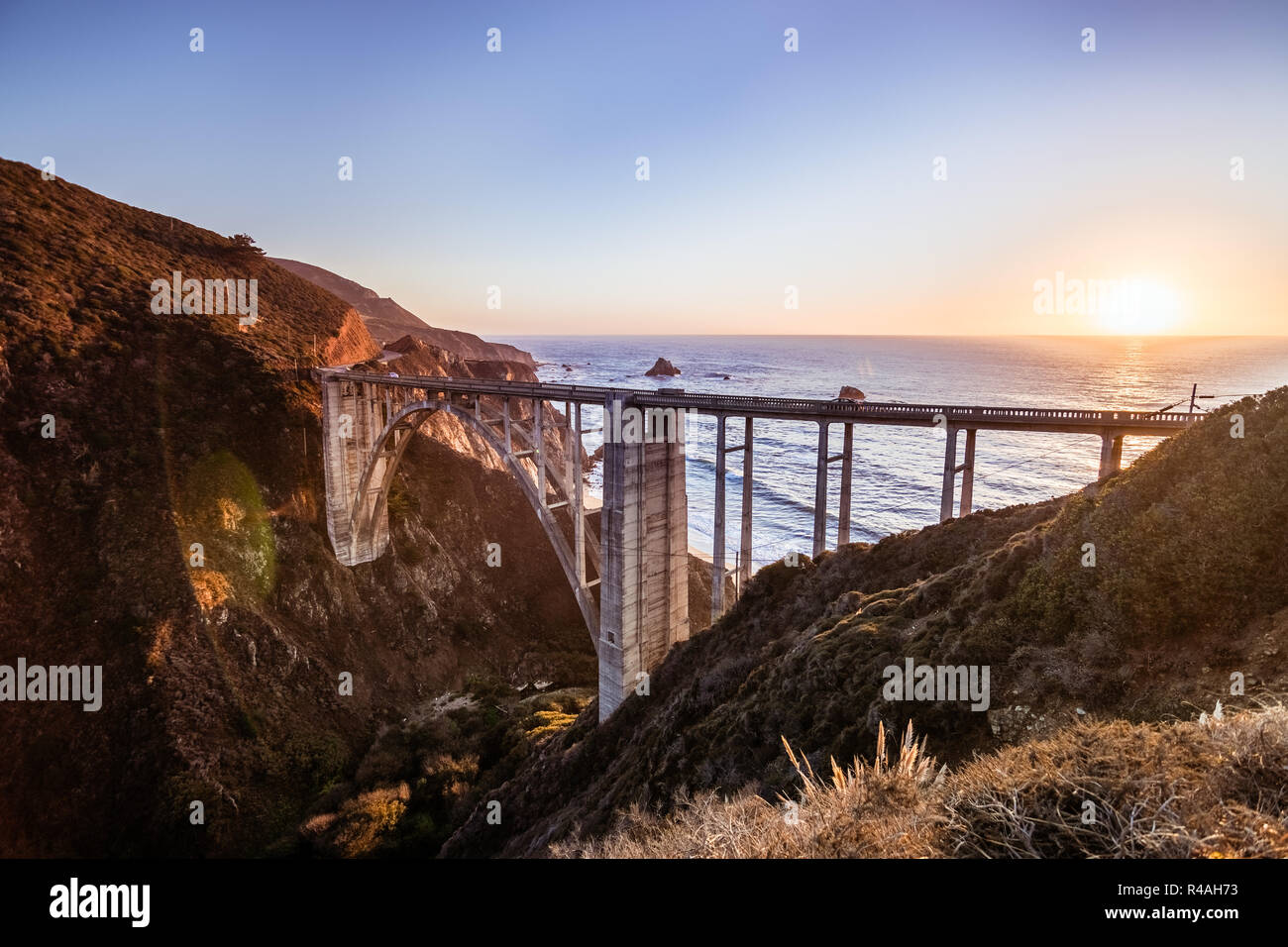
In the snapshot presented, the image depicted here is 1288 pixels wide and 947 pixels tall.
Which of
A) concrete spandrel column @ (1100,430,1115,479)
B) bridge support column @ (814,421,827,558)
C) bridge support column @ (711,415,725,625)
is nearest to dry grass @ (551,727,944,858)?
concrete spandrel column @ (1100,430,1115,479)

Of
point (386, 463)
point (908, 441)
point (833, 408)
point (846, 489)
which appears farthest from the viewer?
point (908, 441)

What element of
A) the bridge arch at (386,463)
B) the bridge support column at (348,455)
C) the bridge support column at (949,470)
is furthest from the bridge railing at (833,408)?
the bridge support column at (348,455)

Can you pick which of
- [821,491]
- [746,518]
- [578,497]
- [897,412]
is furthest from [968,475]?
[578,497]

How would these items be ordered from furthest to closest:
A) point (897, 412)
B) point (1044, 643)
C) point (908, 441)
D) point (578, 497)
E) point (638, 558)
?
point (908, 441) < point (578, 497) < point (638, 558) < point (897, 412) < point (1044, 643)

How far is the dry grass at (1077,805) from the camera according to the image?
330 cm

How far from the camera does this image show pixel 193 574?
24.6 metres

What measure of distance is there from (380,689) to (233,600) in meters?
8.11

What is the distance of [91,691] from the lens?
20734 millimetres

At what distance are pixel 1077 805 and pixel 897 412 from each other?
44.7ft

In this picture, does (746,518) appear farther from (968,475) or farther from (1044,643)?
(1044,643)

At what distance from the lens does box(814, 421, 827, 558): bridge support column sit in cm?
1766
